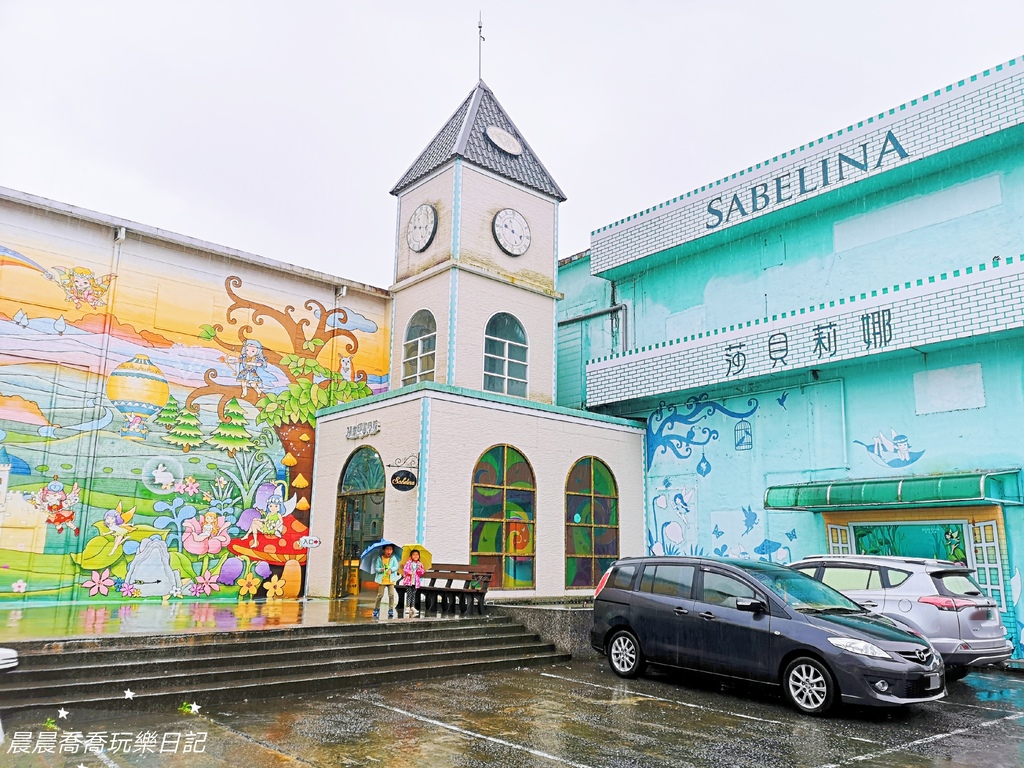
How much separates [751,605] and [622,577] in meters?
2.30

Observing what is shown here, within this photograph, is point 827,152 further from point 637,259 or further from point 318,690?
point 318,690

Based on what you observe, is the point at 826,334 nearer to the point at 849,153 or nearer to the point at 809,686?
the point at 849,153

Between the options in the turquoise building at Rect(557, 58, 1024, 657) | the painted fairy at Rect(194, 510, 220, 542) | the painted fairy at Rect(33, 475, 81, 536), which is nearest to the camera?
the turquoise building at Rect(557, 58, 1024, 657)

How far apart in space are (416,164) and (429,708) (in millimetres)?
14600

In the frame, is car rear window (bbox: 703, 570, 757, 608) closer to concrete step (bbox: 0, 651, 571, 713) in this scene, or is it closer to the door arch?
concrete step (bbox: 0, 651, 571, 713)

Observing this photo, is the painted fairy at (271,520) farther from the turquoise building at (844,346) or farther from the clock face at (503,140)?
the clock face at (503,140)

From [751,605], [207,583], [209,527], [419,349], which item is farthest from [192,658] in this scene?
[419,349]

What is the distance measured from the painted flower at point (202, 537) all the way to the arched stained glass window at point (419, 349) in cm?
524

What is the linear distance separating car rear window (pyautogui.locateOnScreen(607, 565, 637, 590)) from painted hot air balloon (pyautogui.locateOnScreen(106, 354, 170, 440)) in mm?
9997

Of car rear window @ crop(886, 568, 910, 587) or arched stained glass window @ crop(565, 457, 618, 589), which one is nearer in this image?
car rear window @ crop(886, 568, 910, 587)

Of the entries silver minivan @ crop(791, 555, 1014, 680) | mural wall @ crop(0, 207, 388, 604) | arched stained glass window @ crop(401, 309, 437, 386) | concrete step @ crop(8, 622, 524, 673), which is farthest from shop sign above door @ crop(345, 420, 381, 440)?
silver minivan @ crop(791, 555, 1014, 680)

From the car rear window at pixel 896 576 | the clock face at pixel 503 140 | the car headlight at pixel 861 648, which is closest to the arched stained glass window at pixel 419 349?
the clock face at pixel 503 140

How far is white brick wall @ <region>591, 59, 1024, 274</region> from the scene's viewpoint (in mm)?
13180

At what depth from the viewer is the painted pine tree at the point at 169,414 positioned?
16.0 meters
